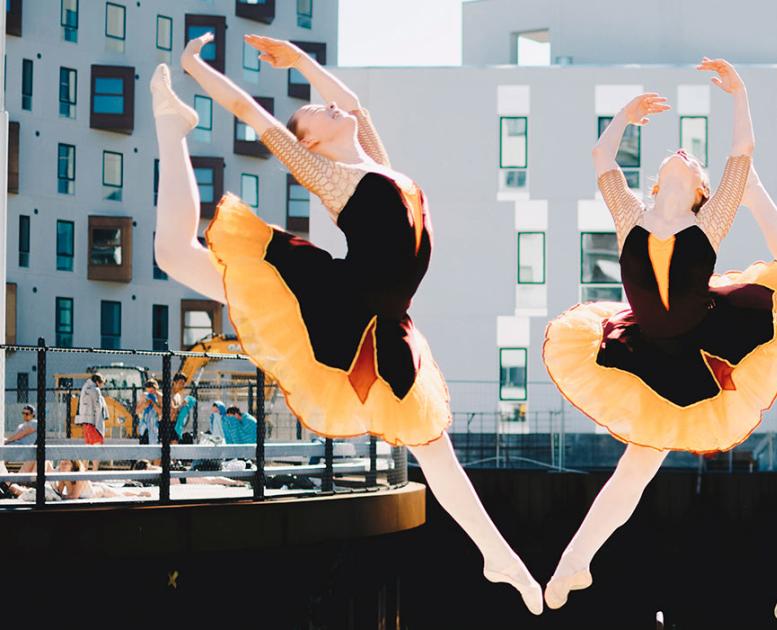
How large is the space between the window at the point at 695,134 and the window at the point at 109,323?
21.1m

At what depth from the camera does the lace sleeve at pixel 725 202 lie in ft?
25.3

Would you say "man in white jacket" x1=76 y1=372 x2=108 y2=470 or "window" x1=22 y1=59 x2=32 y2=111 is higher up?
"window" x1=22 y1=59 x2=32 y2=111

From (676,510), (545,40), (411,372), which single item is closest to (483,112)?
(545,40)

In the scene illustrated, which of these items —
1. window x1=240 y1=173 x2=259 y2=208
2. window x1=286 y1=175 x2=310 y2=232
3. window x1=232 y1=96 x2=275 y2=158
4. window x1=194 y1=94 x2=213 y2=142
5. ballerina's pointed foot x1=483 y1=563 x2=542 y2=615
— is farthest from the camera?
window x1=286 y1=175 x2=310 y2=232

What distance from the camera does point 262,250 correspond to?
7.21m

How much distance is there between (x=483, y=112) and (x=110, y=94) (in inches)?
743

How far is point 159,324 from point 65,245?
Result: 385 centimetres

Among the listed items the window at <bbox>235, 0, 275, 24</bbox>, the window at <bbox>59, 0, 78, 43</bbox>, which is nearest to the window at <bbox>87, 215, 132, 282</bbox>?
the window at <bbox>59, 0, 78, 43</bbox>

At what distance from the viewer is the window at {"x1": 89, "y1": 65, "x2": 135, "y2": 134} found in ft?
150

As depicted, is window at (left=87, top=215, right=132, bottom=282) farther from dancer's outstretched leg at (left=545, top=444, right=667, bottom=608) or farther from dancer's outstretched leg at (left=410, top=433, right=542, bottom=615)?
dancer's outstretched leg at (left=410, top=433, right=542, bottom=615)

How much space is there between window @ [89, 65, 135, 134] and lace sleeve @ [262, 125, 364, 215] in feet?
129

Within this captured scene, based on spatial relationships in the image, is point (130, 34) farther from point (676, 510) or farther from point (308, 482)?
point (308, 482)

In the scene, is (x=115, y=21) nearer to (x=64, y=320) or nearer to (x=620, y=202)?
(x=64, y=320)

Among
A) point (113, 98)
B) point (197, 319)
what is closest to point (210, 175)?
point (113, 98)
